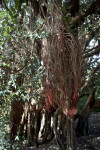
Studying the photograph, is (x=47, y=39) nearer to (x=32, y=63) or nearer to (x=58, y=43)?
(x=58, y=43)

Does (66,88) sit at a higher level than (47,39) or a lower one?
lower

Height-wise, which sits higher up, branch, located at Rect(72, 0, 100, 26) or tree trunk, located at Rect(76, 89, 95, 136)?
branch, located at Rect(72, 0, 100, 26)

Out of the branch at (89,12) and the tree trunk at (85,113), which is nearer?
the branch at (89,12)

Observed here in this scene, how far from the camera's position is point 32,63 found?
10.7ft

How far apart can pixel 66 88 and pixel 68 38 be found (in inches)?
29.7

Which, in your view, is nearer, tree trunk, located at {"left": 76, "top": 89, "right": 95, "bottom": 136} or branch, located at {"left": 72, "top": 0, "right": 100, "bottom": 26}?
branch, located at {"left": 72, "top": 0, "right": 100, "bottom": 26}

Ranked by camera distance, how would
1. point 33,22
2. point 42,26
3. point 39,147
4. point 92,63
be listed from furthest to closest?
point 39,147
point 92,63
point 33,22
point 42,26

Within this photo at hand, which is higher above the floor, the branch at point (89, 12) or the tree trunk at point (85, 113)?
the branch at point (89, 12)

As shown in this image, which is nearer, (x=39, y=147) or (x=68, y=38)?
(x=68, y=38)

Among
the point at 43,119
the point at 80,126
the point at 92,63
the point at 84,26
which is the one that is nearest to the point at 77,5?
the point at 84,26

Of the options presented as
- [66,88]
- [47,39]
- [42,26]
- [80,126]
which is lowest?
[80,126]

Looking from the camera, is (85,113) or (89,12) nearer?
(89,12)

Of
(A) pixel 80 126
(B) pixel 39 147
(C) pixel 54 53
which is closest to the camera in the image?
(C) pixel 54 53

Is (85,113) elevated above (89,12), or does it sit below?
below
